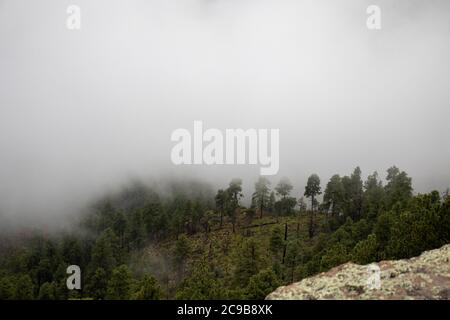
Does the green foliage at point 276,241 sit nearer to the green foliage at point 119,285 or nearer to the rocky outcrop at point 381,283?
the green foliage at point 119,285

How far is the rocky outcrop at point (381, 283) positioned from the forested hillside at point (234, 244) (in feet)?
35.2

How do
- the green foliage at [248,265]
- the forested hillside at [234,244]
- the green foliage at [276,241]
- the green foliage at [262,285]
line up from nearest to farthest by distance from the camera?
the forested hillside at [234,244]
the green foliage at [262,285]
the green foliage at [248,265]
the green foliage at [276,241]

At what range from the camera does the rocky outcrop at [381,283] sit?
25156 millimetres

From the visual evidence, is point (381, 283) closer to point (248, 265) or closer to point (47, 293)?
point (248, 265)

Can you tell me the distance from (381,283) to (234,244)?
6867 cm

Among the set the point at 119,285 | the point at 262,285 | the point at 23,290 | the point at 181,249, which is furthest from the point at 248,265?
the point at 23,290

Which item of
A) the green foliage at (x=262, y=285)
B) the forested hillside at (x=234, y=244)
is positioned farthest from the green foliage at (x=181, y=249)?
the green foliage at (x=262, y=285)

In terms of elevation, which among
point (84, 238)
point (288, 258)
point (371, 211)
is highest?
point (371, 211)

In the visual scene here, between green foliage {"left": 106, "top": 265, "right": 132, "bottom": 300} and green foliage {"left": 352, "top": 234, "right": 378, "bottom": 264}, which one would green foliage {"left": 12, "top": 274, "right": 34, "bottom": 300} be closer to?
green foliage {"left": 106, "top": 265, "right": 132, "bottom": 300}
